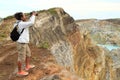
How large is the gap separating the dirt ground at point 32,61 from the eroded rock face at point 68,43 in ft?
12.0

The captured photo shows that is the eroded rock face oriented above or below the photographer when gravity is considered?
below

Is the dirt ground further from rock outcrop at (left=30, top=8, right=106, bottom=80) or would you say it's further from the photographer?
rock outcrop at (left=30, top=8, right=106, bottom=80)

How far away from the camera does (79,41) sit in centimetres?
3356

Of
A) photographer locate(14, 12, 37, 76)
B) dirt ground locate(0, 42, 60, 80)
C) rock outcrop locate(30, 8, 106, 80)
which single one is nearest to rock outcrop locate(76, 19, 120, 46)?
rock outcrop locate(30, 8, 106, 80)

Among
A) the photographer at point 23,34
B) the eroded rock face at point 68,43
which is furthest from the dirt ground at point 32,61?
the eroded rock face at point 68,43

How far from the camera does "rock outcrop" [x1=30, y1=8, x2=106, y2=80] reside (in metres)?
27.3

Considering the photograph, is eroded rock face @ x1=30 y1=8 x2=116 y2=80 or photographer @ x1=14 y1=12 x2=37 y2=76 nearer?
photographer @ x1=14 y1=12 x2=37 y2=76

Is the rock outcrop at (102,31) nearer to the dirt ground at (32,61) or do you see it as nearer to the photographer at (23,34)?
the dirt ground at (32,61)

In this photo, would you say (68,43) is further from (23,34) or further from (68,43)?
(23,34)

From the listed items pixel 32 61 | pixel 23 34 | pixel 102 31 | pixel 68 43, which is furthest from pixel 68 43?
pixel 102 31

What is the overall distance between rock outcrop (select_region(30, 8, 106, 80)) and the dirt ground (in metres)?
3.96

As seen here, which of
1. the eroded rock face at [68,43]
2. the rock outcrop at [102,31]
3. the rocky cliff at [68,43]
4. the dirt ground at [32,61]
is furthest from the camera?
the rock outcrop at [102,31]

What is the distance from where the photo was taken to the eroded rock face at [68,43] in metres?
27.3

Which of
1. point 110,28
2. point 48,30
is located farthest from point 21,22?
point 110,28
